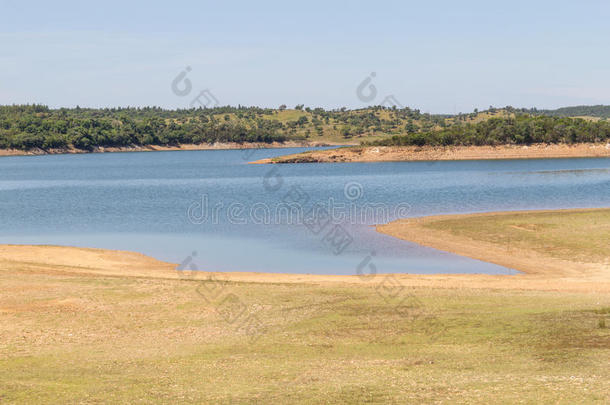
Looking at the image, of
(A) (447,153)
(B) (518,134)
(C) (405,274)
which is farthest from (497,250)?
(B) (518,134)

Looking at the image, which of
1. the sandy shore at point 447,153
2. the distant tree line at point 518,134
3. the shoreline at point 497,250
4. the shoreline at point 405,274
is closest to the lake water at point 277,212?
the shoreline at point 497,250

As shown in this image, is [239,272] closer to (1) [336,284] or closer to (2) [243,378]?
(1) [336,284]

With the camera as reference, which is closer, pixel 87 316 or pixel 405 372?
pixel 405 372

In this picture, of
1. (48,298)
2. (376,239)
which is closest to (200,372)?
(48,298)

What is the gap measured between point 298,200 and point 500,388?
55103 millimetres

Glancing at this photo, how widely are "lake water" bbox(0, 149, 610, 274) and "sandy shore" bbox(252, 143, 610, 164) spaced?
4334cm

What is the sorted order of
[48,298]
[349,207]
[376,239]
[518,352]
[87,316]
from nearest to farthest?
[518,352] < [87,316] < [48,298] < [376,239] < [349,207]

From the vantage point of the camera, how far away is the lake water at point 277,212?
118ft

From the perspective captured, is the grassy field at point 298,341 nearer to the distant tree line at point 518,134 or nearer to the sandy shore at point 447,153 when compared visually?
the sandy shore at point 447,153

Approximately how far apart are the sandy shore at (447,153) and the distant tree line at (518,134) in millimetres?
1566

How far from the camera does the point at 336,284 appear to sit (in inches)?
1062

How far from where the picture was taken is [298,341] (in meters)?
18.2

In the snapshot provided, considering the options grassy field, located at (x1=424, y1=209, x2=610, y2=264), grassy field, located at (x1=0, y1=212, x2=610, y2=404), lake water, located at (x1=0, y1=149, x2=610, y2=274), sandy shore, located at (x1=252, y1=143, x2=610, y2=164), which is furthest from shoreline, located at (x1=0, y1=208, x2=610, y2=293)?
sandy shore, located at (x1=252, y1=143, x2=610, y2=164)

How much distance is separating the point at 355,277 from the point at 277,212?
2826 cm
